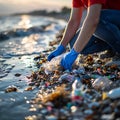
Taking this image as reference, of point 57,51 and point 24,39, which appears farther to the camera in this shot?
point 24,39

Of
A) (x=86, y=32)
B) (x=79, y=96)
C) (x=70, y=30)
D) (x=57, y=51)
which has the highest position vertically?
(x=70, y=30)

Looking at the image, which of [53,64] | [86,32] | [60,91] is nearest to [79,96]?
[60,91]

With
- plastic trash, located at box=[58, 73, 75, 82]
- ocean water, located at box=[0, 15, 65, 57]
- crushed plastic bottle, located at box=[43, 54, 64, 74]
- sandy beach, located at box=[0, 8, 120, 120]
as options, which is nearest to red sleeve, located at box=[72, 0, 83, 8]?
crushed plastic bottle, located at box=[43, 54, 64, 74]

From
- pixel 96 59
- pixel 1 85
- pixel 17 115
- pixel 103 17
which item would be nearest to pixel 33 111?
pixel 17 115

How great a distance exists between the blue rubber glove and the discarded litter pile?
11 centimetres

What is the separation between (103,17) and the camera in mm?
5660

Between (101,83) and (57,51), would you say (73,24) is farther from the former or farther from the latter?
(101,83)

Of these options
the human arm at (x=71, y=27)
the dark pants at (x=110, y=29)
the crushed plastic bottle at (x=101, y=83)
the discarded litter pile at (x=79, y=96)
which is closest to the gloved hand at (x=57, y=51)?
the human arm at (x=71, y=27)

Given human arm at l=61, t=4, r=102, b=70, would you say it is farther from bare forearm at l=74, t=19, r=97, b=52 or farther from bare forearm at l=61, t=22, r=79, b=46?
bare forearm at l=61, t=22, r=79, b=46

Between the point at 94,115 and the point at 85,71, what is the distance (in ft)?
6.50

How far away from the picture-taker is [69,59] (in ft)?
18.1

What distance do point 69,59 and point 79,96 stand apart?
131cm

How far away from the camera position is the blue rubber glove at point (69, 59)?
548 centimetres

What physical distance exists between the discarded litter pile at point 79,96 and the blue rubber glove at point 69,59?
109mm
